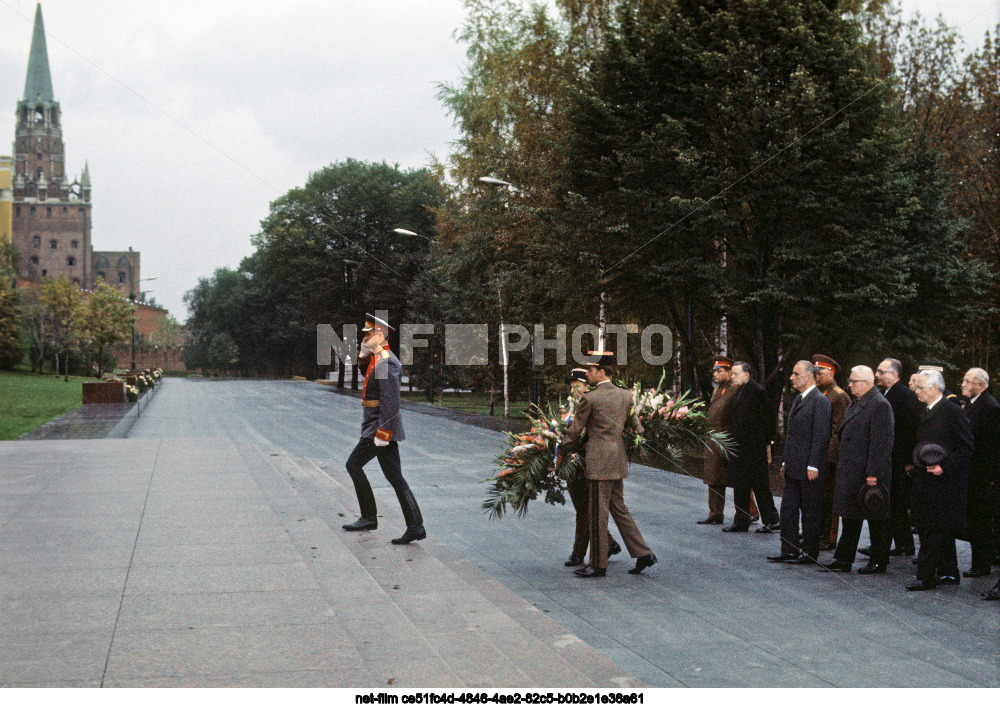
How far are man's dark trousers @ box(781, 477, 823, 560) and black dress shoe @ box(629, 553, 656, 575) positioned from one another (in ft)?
4.87

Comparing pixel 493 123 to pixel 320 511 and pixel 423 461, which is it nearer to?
pixel 423 461

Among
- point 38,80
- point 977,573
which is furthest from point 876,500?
point 38,80

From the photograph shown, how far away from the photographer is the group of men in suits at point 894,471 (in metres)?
7.82

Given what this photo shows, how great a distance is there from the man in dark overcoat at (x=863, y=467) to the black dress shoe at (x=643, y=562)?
1650 mm

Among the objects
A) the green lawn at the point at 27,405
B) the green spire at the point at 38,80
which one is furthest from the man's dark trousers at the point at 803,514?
the green spire at the point at 38,80

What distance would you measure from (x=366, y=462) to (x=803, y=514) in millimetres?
3991

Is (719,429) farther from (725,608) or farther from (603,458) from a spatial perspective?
(725,608)

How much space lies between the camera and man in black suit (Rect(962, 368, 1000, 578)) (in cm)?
806

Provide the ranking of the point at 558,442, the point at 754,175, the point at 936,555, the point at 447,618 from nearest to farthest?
the point at 447,618, the point at 936,555, the point at 558,442, the point at 754,175

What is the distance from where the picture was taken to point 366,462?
8.73 metres

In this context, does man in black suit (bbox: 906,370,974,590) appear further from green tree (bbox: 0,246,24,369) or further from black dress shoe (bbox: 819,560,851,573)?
green tree (bbox: 0,246,24,369)

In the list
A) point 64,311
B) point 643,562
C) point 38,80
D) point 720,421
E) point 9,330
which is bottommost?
point 643,562

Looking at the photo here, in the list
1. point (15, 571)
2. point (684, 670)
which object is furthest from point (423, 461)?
point (684, 670)

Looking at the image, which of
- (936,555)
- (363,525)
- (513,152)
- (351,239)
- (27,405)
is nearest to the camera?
(936,555)
